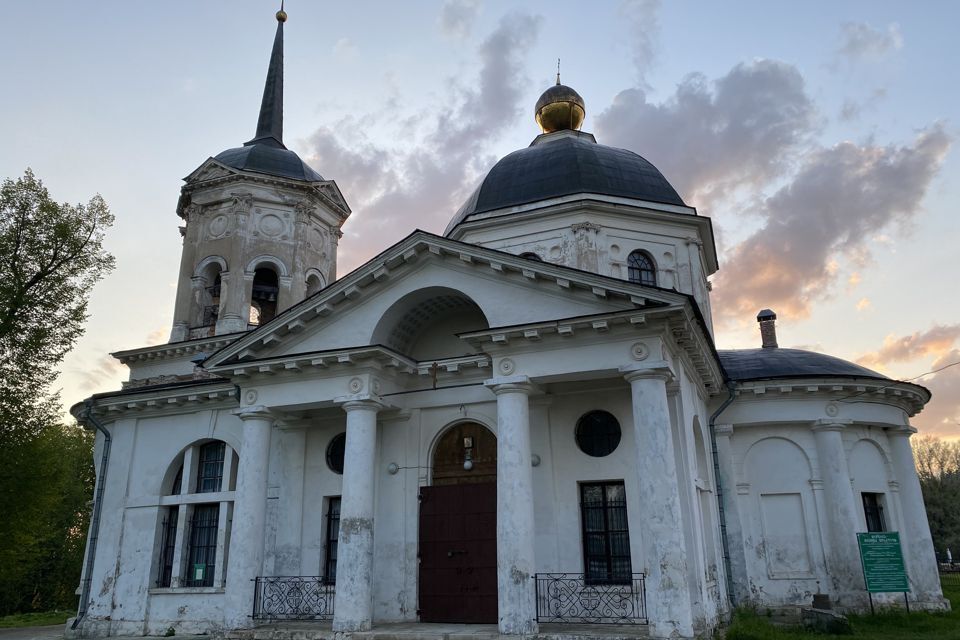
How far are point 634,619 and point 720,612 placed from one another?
3012 mm

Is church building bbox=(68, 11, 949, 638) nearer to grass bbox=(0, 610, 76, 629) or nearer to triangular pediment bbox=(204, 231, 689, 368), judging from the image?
triangular pediment bbox=(204, 231, 689, 368)

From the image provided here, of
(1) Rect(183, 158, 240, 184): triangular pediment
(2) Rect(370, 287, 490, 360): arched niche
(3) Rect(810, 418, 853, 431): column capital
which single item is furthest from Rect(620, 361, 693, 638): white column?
(1) Rect(183, 158, 240, 184): triangular pediment

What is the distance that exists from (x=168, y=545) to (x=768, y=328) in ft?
57.7

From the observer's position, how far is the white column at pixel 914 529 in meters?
17.2

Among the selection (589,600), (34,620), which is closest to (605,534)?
(589,600)

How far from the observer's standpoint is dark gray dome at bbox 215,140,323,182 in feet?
71.8

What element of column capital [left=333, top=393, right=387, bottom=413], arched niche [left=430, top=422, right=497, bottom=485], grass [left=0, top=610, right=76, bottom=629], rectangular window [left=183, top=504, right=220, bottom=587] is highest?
column capital [left=333, top=393, right=387, bottom=413]

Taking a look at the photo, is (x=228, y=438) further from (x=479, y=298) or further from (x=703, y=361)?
(x=703, y=361)

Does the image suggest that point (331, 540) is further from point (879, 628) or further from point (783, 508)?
point (879, 628)

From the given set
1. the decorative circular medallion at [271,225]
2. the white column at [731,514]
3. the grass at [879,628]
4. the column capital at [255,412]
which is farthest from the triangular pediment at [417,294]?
the decorative circular medallion at [271,225]

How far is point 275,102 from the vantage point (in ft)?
84.0

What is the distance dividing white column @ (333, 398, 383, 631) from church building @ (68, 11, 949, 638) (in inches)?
1.6

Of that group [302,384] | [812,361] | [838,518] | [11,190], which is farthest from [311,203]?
[838,518]

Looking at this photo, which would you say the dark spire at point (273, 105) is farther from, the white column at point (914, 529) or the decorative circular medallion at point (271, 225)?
the white column at point (914, 529)
